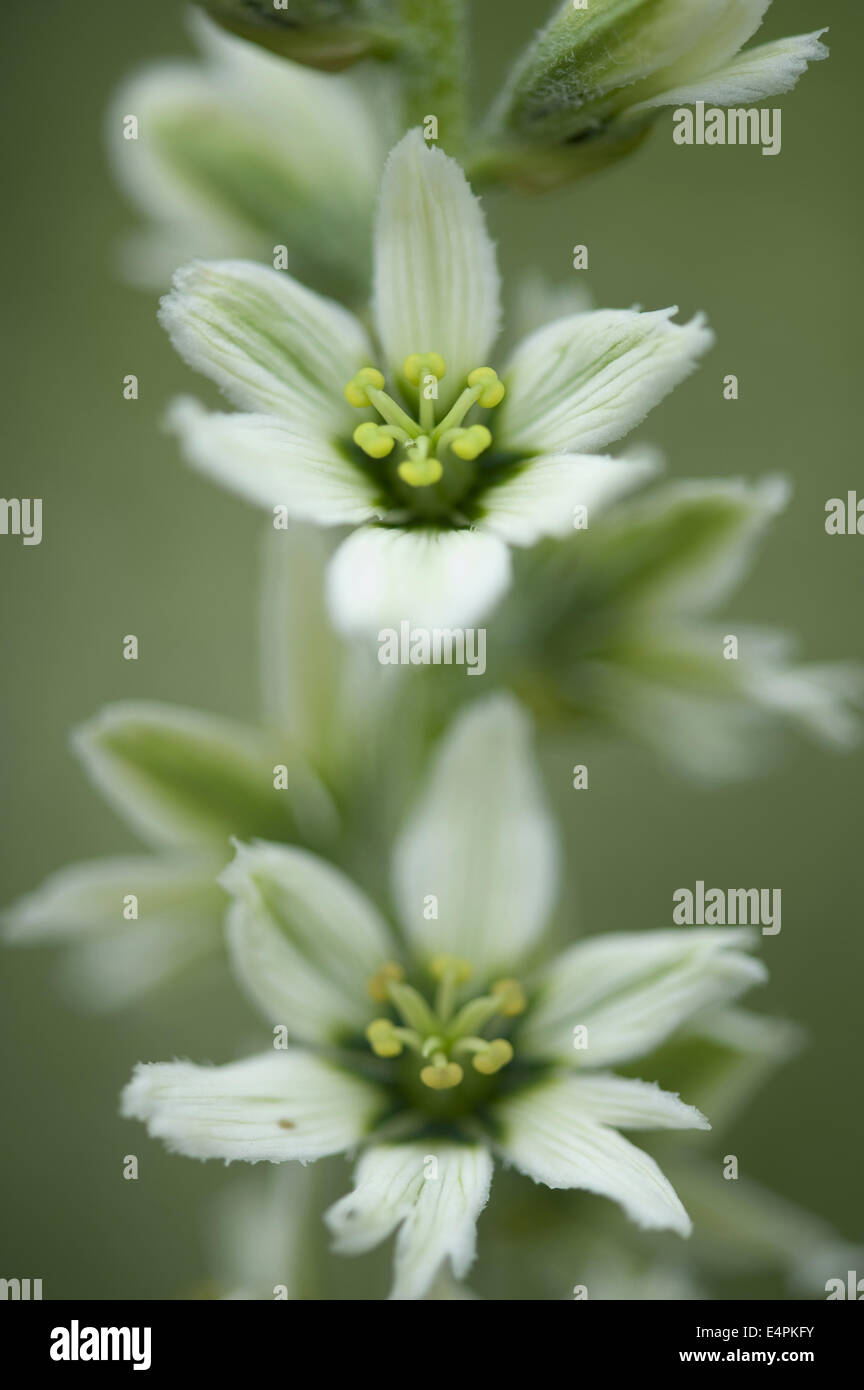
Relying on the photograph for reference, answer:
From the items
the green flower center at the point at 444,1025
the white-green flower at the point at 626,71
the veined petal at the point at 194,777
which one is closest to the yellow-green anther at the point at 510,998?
the green flower center at the point at 444,1025

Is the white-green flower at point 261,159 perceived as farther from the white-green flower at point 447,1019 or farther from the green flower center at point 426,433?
the white-green flower at point 447,1019

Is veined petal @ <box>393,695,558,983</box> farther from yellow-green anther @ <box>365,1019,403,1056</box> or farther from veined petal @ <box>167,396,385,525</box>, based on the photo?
veined petal @ <box>167,396,385,525</box>

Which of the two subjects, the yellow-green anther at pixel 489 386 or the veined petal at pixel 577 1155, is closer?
the veined petal at pixel 577 1155

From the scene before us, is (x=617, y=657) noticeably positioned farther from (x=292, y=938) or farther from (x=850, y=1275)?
(x=850, y=1275)

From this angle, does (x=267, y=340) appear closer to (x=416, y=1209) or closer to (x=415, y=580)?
(x=415, y=580)

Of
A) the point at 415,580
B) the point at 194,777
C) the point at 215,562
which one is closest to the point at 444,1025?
the point at 194,777

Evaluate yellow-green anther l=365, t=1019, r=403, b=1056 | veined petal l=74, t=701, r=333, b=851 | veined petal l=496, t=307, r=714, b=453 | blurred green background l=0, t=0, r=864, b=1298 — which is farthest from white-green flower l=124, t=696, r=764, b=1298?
blurred green background l=0, t=0, r=864, b=1298

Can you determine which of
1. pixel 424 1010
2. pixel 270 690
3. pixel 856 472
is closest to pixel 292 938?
pixel 424 1010
